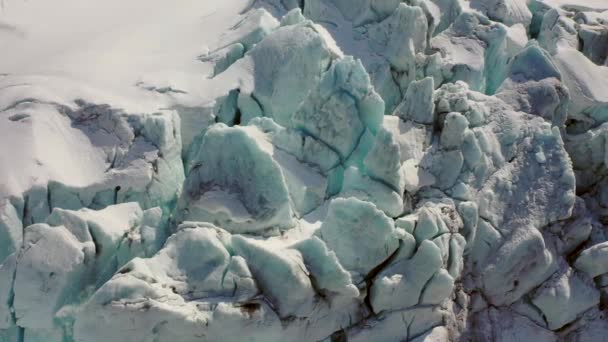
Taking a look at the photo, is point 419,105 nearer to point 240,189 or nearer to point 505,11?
point 240,189

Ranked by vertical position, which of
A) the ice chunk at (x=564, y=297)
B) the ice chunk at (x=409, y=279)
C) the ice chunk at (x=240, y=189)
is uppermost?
the ice chunk at (x=240, y=189)

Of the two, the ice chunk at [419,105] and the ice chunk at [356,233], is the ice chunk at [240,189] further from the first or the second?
the ice chunk at [419,105]

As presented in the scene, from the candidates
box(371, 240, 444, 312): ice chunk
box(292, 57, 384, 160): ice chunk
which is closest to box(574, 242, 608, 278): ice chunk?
box(371, 240, 444, 312): ice chunk

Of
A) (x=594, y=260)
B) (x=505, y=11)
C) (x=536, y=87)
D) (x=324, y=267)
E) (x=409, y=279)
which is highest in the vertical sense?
(x=505, y=11)

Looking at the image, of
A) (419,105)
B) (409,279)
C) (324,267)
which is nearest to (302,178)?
(324,267)

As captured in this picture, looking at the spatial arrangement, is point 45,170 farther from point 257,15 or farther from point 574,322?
point 574,322

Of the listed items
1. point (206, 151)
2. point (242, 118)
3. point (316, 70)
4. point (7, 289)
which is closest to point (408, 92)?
point (316, 70)

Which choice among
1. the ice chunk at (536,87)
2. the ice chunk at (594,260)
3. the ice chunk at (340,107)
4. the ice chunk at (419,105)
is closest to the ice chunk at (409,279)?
the ice chunk at (340,107)

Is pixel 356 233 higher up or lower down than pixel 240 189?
lower down
